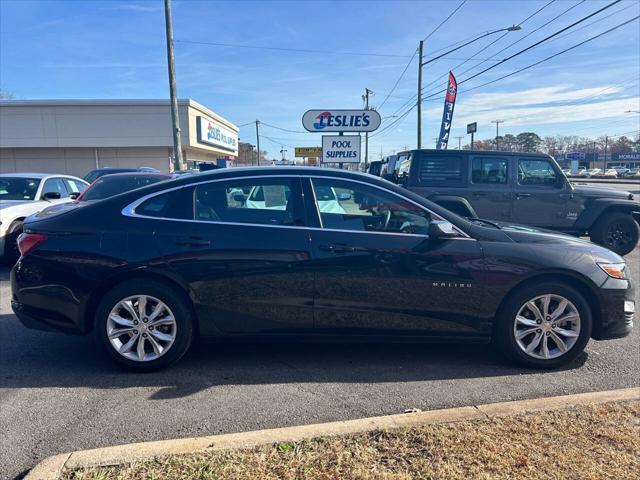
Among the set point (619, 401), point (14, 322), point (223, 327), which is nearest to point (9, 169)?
point (14, 322)

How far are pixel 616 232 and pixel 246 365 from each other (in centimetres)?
804

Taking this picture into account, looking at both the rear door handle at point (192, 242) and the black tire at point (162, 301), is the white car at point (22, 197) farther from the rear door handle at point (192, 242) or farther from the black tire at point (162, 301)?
the rear door handle at point (192, 242)

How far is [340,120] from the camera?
40.0 ft

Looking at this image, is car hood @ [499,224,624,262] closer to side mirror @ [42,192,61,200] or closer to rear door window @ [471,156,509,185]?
rear door window @ [471,156,509,185]

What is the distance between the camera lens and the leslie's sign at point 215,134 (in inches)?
1323

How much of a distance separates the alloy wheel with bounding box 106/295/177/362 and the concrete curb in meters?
1.10

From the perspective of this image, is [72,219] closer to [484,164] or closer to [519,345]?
[519,345]

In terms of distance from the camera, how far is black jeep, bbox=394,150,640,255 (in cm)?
818

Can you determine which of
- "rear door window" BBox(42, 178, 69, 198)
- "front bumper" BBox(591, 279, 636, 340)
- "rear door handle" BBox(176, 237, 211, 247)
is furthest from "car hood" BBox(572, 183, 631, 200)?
"rear door window" BBox(42, 178, 69, 198)

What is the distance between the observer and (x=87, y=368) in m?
3.78

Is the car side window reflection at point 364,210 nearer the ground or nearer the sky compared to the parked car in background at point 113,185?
nearer the ground

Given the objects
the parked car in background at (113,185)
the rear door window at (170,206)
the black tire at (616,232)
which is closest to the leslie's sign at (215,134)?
the parked car in background at (113,185)

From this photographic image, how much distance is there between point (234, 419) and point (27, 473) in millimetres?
1150

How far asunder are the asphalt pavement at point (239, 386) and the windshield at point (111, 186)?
155 inches
